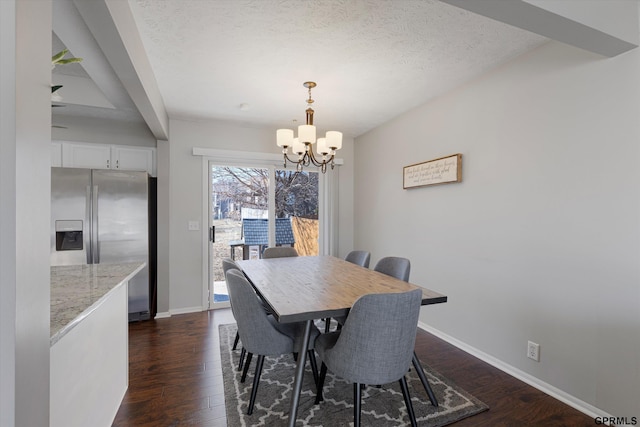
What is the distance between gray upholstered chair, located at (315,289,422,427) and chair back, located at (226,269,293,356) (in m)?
0.43

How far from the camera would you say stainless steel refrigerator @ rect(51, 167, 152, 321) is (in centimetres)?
310

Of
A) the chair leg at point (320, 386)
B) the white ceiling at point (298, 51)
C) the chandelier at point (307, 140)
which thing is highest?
the white ceiling at point (298, 51)

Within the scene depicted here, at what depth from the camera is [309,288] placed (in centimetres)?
198

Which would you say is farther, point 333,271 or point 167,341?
point 167,341

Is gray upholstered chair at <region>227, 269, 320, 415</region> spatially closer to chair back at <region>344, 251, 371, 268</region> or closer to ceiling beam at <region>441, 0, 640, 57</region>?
chair back at <region>344, 251, 371, 268</region>

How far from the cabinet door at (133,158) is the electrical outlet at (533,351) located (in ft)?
14.4

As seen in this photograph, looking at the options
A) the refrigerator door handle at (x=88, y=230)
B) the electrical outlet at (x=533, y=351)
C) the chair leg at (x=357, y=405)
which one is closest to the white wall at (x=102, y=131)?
the refrigerator door handle at (x=88, y=230)

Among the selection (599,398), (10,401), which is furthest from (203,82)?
(599,398)

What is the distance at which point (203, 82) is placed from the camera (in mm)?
2740

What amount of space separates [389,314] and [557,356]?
148 cm

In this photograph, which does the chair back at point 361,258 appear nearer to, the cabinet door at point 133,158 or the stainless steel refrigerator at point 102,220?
the stainless steel refrigerator at point 102,220

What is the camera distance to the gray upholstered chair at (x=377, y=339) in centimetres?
145

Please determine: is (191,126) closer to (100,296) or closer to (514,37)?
(100,296)

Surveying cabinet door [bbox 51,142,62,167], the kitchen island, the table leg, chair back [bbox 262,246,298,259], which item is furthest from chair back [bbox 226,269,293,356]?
cabinet door [bbox 51,142,62,167]
